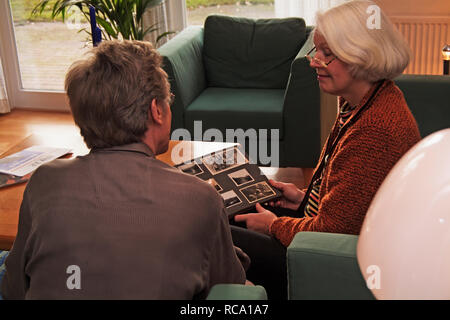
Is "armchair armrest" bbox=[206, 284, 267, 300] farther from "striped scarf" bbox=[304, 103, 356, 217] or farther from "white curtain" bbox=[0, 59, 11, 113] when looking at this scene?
"white curtain" bbox=[0, 59, 11, 113]

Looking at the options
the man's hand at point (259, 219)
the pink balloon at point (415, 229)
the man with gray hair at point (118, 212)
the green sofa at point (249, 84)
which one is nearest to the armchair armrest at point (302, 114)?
the green sofa at point (249, 84)

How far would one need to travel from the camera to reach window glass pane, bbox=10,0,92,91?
452cm

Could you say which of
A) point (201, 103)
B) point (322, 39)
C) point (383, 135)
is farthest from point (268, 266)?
point (201, 103)

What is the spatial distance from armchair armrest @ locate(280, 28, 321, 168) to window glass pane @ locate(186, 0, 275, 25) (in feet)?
3.38

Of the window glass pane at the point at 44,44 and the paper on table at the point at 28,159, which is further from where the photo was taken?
the window glass pane at the point at 44,44

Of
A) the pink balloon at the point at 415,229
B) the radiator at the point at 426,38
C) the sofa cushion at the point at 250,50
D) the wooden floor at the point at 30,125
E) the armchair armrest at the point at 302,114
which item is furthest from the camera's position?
the wooden floor at the point at 30,125

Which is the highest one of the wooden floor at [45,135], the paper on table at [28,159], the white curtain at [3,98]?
the paper on table at [28,159]

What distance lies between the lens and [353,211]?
1583 mm

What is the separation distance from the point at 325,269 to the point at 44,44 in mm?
3801

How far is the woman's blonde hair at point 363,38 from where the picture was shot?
1.62m

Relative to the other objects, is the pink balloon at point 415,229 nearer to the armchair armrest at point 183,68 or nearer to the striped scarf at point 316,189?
the striped scarf at point 316,189

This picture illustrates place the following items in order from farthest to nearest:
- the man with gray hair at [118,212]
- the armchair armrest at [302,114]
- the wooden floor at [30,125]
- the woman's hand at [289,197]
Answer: the wooden floor at [30,125] → the armchair armrest at [302,114] → the woman's hand at [289,197] → the man with gray hair at [118,212]

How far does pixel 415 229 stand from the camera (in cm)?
67
